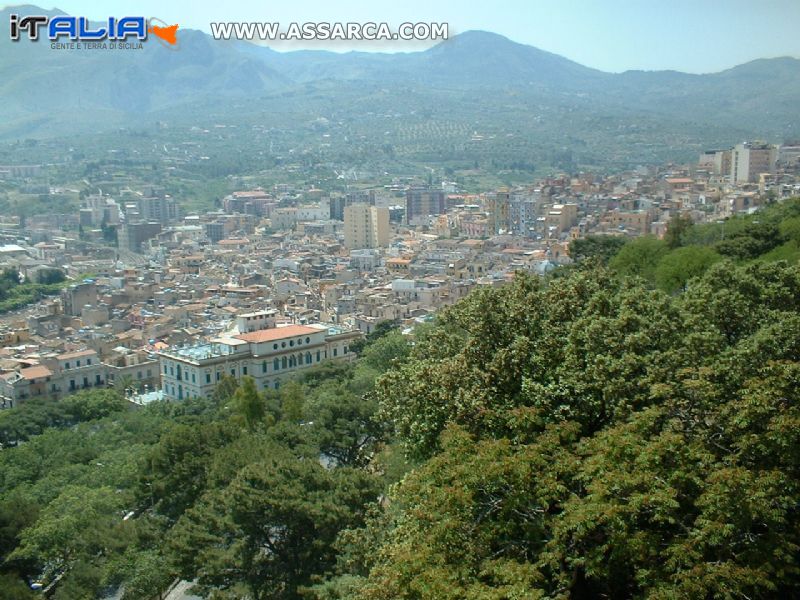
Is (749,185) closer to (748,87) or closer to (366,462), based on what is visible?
(366,462)

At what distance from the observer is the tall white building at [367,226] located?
141 ft

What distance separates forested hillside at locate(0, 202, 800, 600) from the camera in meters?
4.68

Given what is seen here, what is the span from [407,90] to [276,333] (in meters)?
102

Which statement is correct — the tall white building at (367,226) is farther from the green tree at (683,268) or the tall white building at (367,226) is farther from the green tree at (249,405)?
the green tree at (249,405)

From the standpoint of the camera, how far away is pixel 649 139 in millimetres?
86062

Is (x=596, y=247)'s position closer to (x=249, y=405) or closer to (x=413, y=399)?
(x=249, y=405)

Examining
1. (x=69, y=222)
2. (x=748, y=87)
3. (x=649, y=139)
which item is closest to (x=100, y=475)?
(x=69, y=222)

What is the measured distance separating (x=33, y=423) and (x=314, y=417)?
7.37 m

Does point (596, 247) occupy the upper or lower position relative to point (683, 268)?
lower

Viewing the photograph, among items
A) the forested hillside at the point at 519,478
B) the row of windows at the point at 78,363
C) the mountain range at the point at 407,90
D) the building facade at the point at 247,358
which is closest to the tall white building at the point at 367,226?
the building facade at the point at 247,358

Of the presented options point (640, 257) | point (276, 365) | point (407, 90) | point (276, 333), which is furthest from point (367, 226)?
point (407, 90)

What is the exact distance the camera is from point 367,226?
43188 millimetres

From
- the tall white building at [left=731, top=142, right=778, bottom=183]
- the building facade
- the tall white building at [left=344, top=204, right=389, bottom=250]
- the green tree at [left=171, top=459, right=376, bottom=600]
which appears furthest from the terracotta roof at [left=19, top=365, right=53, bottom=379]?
the tall white building at [left=731, top=142, right=778, bottom=183]

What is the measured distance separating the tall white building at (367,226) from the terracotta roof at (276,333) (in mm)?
22486
